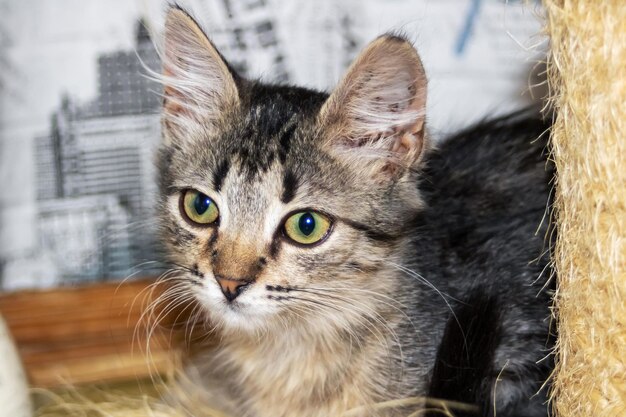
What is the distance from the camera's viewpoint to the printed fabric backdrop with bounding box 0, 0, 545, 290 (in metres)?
2.22

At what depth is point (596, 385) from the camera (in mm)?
1399

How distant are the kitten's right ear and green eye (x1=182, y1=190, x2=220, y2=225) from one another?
183 mm

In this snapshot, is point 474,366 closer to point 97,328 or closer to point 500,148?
point 500,148

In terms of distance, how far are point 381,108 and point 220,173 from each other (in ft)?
1.22

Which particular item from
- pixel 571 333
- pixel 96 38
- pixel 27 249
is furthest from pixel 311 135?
pixel 27 249

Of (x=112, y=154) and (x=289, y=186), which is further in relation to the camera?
(x=112, y=154)

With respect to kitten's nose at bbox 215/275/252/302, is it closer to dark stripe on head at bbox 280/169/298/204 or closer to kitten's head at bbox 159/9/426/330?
kitten's head at bbox 159/9/426/330

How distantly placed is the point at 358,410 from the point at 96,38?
1.38 meters

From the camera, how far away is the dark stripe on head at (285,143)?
5.08 feet

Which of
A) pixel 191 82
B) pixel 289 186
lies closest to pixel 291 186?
pixel 289 186

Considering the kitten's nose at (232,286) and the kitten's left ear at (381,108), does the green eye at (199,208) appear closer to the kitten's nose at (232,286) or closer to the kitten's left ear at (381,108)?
the kitten's nose at (232,286)

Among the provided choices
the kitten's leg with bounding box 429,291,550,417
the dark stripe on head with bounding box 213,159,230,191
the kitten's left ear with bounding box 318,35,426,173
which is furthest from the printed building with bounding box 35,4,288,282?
the kitten's leg with bounding box 429,291,550,417

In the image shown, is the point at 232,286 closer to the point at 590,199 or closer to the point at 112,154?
the point at 590,199

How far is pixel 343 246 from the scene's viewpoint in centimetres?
153
